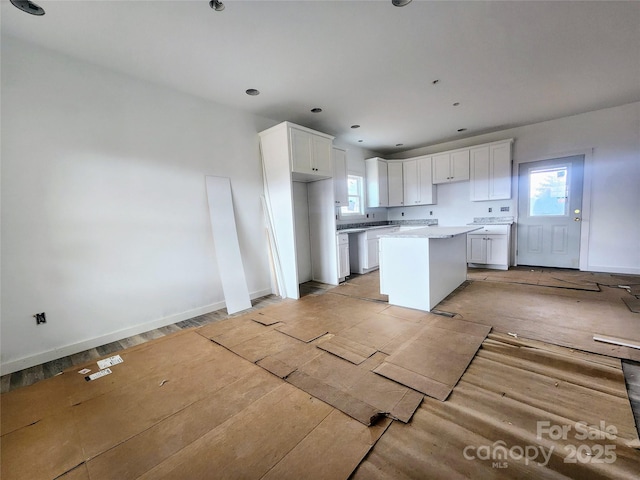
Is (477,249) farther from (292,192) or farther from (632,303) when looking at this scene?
(292,192)

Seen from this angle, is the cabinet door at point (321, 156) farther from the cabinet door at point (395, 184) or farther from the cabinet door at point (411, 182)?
the cabinet door at point (411, 182)

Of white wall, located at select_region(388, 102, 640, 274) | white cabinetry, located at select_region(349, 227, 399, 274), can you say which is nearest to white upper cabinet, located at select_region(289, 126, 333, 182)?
white cabinetry, located at select_region(349, 227, 399, 274)

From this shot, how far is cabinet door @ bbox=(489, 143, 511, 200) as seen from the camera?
5.12 metres

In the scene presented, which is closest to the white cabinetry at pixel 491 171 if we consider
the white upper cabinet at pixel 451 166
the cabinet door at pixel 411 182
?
the white upper cabinet at pixel 451 166

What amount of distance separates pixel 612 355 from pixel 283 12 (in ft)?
12.4

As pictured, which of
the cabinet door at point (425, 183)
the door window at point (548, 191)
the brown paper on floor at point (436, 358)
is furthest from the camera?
the cabinet door at point (425, 183)

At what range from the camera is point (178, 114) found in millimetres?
3258

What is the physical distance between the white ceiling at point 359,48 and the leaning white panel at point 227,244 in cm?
123

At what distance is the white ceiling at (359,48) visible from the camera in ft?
6.83

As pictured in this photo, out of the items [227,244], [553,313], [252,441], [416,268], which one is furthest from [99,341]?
[553,313]

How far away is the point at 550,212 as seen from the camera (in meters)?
5.01

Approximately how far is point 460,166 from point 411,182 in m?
1.09

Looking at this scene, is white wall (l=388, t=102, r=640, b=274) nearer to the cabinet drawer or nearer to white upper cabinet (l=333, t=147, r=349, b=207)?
the cabinet drawer

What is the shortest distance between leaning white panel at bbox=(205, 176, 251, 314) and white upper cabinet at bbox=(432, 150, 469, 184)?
15.1 feet
